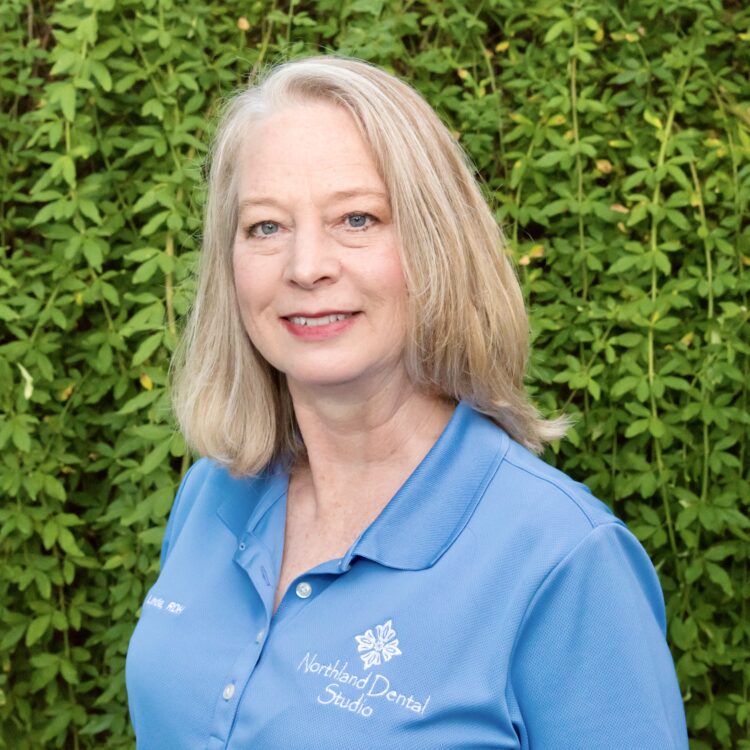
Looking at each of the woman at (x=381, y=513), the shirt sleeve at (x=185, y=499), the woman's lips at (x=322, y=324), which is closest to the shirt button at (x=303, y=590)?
the woman at (x=381, y=513)

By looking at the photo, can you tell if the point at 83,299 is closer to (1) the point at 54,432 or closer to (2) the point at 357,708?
(1) the point at 54,432

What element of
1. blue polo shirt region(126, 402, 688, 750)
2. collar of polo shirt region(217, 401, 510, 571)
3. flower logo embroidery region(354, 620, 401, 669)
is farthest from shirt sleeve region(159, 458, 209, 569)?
flower logo embroidery region(354, 620, 401, 669)

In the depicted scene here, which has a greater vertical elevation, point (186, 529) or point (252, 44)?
point (252, 44)

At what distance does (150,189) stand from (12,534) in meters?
0.92

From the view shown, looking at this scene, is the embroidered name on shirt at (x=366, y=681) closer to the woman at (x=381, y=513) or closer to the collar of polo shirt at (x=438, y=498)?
the woman at (x=381, y=513)

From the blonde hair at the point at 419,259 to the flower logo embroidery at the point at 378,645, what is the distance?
0.43 meters

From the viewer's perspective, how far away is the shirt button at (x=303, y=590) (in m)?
1.73

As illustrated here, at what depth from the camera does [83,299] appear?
2.77 m

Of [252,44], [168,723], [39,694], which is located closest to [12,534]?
[39,694]

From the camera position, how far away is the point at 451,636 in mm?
1565

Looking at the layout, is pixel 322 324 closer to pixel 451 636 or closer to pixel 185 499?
pixel 451 636

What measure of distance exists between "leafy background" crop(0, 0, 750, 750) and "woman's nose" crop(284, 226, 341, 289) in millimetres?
983

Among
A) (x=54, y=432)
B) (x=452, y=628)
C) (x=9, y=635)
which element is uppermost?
(x=452, y=628)

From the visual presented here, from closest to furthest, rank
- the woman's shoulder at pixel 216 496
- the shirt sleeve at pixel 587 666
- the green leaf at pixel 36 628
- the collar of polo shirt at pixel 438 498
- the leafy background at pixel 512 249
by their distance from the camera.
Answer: the shirt sleeve at pixel 587 666, the collar of polo shirt at pixel 438 498, the woman's shoulder at pixel 216 496, the leafy background at pixel 512 249, the green leaf at pixel 36 628
